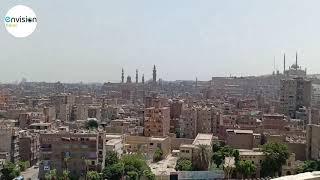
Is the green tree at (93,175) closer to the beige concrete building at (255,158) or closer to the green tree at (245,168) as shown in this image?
the green tree at (245,168)

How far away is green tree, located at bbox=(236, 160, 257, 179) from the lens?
14734 millimetres

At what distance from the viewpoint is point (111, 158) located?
15.7 meters

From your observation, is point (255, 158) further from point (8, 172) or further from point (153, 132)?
point (8, 172)

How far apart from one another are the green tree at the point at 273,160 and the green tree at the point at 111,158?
4.38 meters

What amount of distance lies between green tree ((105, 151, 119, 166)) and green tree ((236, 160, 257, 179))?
3.61 m

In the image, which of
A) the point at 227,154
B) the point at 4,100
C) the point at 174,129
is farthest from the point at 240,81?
the point at 227,154

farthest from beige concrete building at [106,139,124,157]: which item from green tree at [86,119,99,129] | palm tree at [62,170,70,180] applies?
green tree at [86,119,99,129]

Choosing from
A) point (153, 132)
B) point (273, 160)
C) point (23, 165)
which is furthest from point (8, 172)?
point (153, 132)

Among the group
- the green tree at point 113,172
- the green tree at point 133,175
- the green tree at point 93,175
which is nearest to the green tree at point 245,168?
the green tree at point 133,175

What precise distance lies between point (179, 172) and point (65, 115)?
52.4ft

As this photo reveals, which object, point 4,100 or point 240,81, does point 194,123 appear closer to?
point 4,100

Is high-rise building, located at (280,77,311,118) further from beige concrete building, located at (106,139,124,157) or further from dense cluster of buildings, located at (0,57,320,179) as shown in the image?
beige concrete building, located at (106,139,124,157)

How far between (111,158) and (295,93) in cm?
1650

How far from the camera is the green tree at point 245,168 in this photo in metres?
14.7
